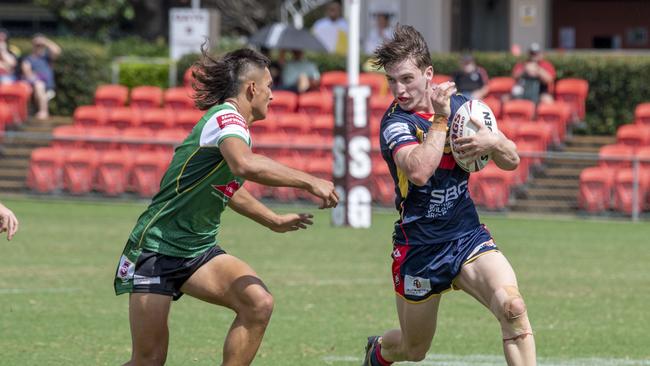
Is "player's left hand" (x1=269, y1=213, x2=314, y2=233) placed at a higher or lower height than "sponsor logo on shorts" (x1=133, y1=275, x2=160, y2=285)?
higher

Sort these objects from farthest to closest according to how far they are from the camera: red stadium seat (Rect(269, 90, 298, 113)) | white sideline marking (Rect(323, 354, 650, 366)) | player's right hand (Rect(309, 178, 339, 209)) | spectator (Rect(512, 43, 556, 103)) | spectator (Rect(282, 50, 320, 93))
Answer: spectator (Rect(282, 50, 320, 93)) → red stadium seat (Rect(269, 90, 298, 113)) → spectator (Rect(512, 43, 556, 103)) → white sideline marking (Rect(323, 354, 650, 366)) → player's right hand (Rect(309, 178, 339, 209))

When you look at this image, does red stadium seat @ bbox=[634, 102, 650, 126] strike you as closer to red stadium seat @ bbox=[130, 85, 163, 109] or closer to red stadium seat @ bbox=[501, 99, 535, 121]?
red stadium seat @ bbox=[501, 99, 535, 121]

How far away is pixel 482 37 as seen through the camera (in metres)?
31.2

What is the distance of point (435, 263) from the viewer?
23.7 feet

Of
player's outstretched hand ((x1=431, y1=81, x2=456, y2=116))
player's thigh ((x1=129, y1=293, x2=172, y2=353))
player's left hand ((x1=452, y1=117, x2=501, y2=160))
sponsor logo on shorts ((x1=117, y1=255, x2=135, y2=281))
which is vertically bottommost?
player's thigh ((x1=129, y1=293, x2=172, y2=353))

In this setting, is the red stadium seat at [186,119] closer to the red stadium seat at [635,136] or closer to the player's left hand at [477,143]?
the red stadium seat at [635,136]

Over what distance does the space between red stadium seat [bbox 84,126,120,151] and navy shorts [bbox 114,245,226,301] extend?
16102 millimetres

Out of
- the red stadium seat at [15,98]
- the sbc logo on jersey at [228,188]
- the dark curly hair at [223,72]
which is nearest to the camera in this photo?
the sbc logo on jersey at [228,188]

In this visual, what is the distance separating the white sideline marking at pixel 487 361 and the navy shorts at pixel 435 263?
175 cm

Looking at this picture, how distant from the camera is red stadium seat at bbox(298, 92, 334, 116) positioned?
23.8 m

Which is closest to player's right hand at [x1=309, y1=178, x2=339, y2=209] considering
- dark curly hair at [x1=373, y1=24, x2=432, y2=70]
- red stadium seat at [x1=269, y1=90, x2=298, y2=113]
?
dark curly hair at [x1=373, y1=24, x2=432, y2=70]

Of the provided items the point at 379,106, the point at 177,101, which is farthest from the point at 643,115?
the point at 177,101

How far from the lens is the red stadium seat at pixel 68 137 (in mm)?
22656

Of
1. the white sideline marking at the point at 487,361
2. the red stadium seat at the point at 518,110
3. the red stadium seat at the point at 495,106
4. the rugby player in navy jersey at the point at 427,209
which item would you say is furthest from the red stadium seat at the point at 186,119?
the rugby player in navy jersey at the point at 427,209
